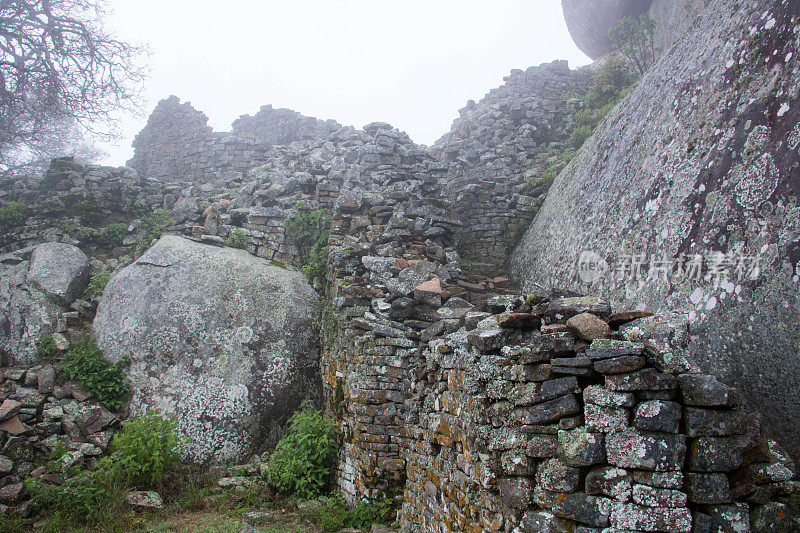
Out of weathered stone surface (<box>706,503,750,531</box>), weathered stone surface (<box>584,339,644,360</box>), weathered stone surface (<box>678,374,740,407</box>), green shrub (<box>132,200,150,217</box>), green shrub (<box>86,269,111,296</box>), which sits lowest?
weathered stone surface (<box>706,503,750,531</box>)

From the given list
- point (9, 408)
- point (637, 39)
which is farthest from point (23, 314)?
point (637, 39)

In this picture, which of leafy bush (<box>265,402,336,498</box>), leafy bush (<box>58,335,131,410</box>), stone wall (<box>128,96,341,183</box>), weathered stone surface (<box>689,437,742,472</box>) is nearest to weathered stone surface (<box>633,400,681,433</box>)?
weathered stone surface (<box>689,437,742,472</box>)

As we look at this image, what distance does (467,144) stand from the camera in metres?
14.9

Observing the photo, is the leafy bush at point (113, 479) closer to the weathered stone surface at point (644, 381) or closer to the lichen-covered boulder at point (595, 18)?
the weathered stone surface at point (644, 381)

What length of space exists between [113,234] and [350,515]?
867 centimetres

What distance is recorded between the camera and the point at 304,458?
6941mm

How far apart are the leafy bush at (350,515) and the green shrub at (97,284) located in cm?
635

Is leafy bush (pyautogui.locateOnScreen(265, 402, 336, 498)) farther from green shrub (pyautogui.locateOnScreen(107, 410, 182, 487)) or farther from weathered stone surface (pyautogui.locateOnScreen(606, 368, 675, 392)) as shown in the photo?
weathered stone surface (pyautogui.locateOnScreen(606, 368, 675, 392))

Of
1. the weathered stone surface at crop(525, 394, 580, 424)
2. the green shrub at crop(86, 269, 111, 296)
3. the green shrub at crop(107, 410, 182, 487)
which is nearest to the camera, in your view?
the weathered stone surface at crop(525, 394, 580, 424)

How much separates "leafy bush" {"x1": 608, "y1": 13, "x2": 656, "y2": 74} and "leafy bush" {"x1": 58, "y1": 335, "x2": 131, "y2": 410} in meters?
15.6

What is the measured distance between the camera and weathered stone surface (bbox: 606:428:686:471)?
2.65 meters

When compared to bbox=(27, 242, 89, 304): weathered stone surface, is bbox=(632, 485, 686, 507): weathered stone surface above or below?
below

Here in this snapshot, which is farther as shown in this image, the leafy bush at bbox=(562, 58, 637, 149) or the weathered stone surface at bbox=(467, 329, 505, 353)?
the leafy bush at bbox=(562, 58, 637, 149)

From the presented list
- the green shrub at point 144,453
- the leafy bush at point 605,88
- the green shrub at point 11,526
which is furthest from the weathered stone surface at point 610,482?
the leafy bush at point 605,88
